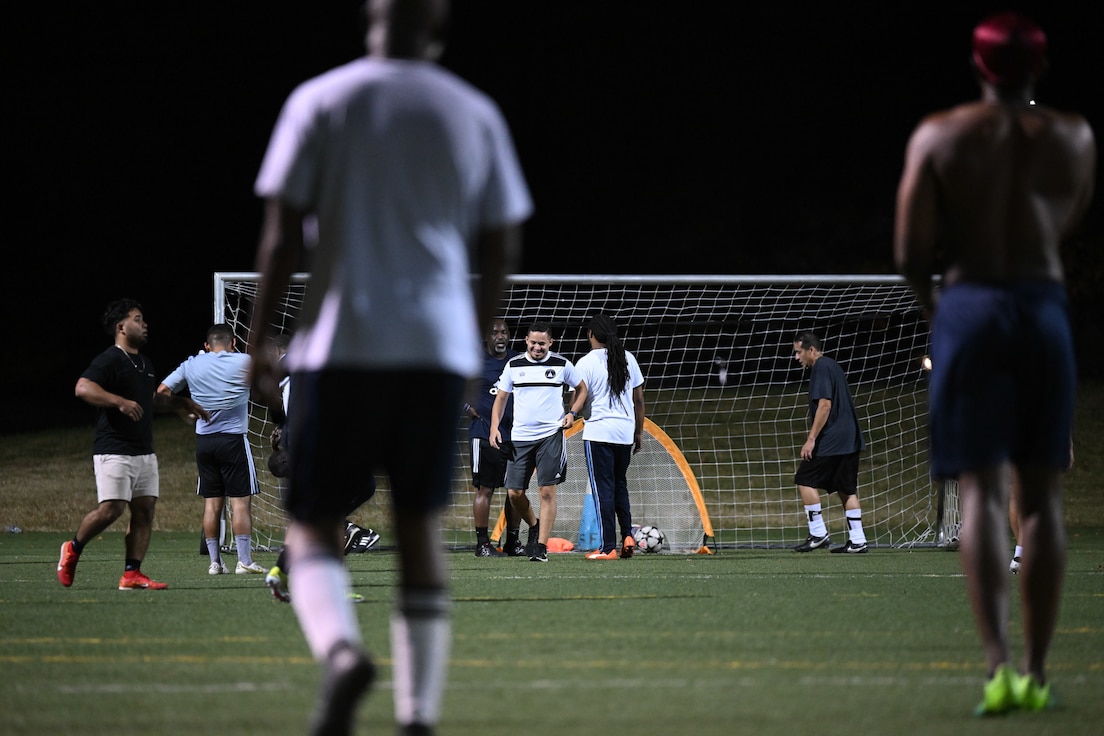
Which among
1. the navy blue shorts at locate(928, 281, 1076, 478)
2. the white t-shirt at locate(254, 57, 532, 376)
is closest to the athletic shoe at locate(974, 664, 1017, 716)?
the navy blue shorts at locate(928, 281, 1076, 478)

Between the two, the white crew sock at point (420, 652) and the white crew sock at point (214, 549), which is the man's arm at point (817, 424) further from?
the white crew sock at point (420, 652)

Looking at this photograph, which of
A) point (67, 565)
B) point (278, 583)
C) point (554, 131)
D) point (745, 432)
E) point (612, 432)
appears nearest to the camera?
point (278, 583)

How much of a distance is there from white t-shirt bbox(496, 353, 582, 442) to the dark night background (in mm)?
16730

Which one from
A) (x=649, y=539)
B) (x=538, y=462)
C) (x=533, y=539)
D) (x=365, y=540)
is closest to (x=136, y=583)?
(x=533, y=539)

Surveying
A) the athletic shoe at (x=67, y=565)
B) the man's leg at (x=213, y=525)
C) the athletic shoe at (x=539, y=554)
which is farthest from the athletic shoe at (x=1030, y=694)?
the athletic shoe at (x=539, y=554)

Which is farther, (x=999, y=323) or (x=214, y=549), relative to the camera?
(x=214, y=549)

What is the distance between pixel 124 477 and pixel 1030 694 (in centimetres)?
657

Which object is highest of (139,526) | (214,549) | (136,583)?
(139,526)

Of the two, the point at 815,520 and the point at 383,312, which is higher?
the point at 383,312

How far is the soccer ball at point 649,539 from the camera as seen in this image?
13.8 m

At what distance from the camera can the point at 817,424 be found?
44.5 feet

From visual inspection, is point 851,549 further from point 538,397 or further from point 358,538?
point 358,538

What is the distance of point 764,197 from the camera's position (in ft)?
113

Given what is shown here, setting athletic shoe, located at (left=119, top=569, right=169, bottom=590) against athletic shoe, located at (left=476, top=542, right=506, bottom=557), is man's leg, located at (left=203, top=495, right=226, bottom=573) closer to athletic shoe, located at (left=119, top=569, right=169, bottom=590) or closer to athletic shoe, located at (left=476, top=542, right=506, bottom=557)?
athletic shoe, located at (left=119, top=569, right=169, bottom=590)
